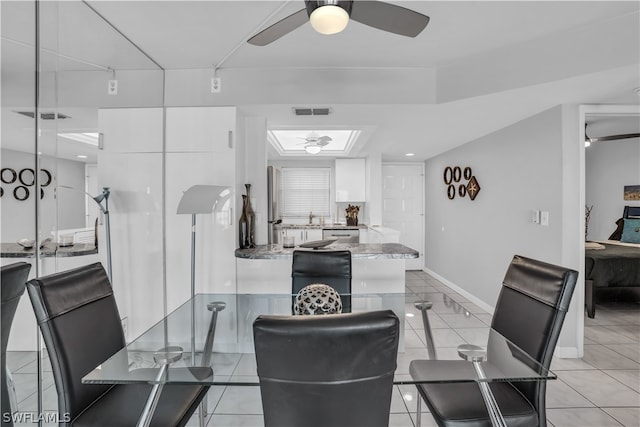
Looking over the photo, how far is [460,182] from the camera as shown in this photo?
502cm

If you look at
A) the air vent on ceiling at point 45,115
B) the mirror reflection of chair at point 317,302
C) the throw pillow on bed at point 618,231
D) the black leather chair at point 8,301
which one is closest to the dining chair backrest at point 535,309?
the mirror reflection of chair at point 317,302

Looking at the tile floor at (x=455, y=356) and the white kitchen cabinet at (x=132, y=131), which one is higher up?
the white kitchen cabinet at (x=132, y=131)

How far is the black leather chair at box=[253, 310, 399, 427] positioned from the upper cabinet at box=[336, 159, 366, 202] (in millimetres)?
5102

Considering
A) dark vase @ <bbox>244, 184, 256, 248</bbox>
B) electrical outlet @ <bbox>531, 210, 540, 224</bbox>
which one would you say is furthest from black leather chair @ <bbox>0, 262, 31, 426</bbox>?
electrical outlet @ <bbox>531, 210, 540, 224</bbox>

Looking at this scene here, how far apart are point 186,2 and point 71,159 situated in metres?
1.38

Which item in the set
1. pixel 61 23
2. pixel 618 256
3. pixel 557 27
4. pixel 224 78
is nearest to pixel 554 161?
pixel 557 27

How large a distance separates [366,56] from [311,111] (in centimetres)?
72

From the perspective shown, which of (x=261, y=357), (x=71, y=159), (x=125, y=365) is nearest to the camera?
(x=261, y=357)

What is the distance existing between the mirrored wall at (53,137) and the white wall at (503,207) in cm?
364

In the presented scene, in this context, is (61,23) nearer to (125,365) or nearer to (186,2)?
(186,2)

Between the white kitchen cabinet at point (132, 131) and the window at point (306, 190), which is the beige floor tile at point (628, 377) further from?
the window at point (306, 190)

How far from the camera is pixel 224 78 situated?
296 centimetres

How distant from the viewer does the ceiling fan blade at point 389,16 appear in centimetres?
140

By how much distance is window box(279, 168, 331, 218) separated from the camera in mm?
6461
